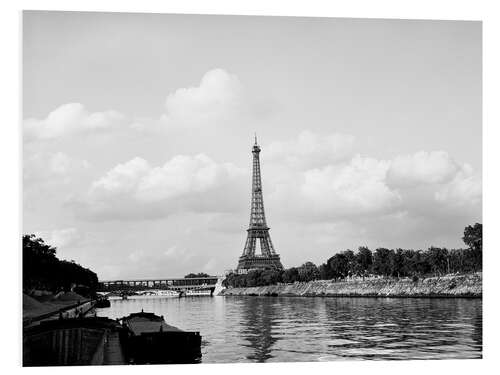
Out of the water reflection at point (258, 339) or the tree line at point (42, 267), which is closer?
the water reflection at point (258, 339)

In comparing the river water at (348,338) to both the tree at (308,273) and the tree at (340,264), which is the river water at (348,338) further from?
the tree at (308,273)

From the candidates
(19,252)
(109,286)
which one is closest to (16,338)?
(19,252)

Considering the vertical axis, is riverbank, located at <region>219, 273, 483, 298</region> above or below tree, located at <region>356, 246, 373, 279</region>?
below

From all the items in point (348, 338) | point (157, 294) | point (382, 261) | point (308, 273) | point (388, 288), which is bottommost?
point (157, 294)

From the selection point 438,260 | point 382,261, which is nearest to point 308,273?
point 382,261

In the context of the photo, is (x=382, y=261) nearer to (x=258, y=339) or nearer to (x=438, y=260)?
(x=438, y=260)

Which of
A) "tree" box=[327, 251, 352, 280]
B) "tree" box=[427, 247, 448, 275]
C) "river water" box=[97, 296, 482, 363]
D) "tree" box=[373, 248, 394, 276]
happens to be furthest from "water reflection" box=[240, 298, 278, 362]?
"tree" box=[327, 251, 352, 280]

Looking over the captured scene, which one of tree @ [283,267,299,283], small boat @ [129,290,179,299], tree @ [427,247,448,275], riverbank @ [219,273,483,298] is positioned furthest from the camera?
small boat @ [129,290,179,299]

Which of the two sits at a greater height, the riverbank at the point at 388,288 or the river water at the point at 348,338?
the river water at the point at 348,338

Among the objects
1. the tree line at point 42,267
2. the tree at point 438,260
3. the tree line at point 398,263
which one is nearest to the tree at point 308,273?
the tree line at point 398,263

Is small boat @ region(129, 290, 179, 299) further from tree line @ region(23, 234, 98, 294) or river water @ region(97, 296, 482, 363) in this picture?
river water @ region(97, 296, 482, 363)
